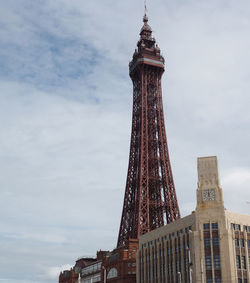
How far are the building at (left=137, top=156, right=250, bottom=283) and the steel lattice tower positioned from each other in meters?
29.5

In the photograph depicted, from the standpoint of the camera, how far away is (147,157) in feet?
384

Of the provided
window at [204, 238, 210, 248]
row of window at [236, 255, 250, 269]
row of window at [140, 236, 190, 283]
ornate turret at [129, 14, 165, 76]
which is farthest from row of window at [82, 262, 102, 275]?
ornate turret at [129, 14, 165, 76]

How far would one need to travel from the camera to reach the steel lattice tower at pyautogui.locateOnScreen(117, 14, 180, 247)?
10994cm

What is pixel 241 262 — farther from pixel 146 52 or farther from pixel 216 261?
pixel 146 52

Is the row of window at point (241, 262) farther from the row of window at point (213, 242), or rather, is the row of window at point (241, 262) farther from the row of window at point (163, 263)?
the row of window at point (163, 263)

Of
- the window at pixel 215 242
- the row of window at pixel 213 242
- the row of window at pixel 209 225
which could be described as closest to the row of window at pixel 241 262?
the window at pixel 215 242

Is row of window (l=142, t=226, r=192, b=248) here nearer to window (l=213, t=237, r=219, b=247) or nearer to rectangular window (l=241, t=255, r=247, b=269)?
window (l=213, t=237, r=219, b=247)

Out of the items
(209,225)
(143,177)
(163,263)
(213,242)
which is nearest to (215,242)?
(213,242)

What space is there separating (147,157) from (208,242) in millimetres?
51614

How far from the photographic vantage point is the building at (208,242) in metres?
65.3

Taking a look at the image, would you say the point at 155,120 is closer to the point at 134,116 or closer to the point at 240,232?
the point at 134,116

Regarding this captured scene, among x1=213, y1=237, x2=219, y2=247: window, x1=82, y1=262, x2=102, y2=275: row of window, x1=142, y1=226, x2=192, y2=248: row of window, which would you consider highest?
x1=142, y1=226, x2=192, y2=248: row of window

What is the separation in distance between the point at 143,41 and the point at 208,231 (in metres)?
79.6

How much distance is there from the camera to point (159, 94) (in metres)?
127
